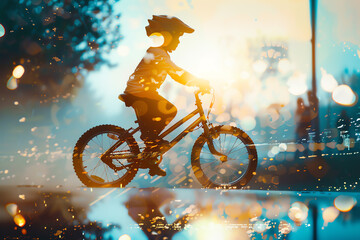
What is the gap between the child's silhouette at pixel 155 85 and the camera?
4.38 metres

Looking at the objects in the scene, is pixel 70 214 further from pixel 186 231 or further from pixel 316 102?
pixel 316 102

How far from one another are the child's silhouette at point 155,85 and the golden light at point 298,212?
191 cm

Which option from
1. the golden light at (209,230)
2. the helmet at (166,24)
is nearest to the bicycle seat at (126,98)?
the helmet at (166,24)

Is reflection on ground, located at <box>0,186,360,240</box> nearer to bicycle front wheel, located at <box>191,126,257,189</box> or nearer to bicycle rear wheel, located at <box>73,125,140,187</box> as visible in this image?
bicycle front wheel, located at <box>191,126,257,189</box>

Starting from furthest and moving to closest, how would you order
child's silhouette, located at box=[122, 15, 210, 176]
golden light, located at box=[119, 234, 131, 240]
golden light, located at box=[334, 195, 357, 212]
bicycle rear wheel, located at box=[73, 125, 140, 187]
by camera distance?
bicycle rear wheel, located at box=[73, 125, 140, 187] < child's silhouette, located at box=[122, 15, 210, 176] < golden light, located at box=[334, 195, 357, 212] < golden light, located at box=[119, 234, 131, 240]

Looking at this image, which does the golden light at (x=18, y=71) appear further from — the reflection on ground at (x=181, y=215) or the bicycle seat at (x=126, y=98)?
the bicycle seat at (x=126, y=98)

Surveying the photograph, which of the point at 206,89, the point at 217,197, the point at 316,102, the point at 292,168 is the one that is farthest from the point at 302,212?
the point at 316,102

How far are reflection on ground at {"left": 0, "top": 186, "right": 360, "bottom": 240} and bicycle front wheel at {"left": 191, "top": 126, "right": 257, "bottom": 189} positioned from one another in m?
0.32

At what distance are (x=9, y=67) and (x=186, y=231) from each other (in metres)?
10.5

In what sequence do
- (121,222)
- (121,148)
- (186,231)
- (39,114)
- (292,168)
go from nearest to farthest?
(186,231)
(121,222)
(121,148)
(292,168)
(39,114)

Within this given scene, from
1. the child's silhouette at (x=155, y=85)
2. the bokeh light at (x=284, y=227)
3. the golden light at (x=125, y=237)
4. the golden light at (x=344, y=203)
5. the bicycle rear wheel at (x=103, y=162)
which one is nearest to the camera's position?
the golden light at (x=125, y=237)

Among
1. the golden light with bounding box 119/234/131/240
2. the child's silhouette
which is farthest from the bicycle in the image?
the golden light with bounding box 119/234/131/240

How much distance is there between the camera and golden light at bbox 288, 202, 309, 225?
2.70 metres

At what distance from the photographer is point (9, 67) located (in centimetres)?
1067
